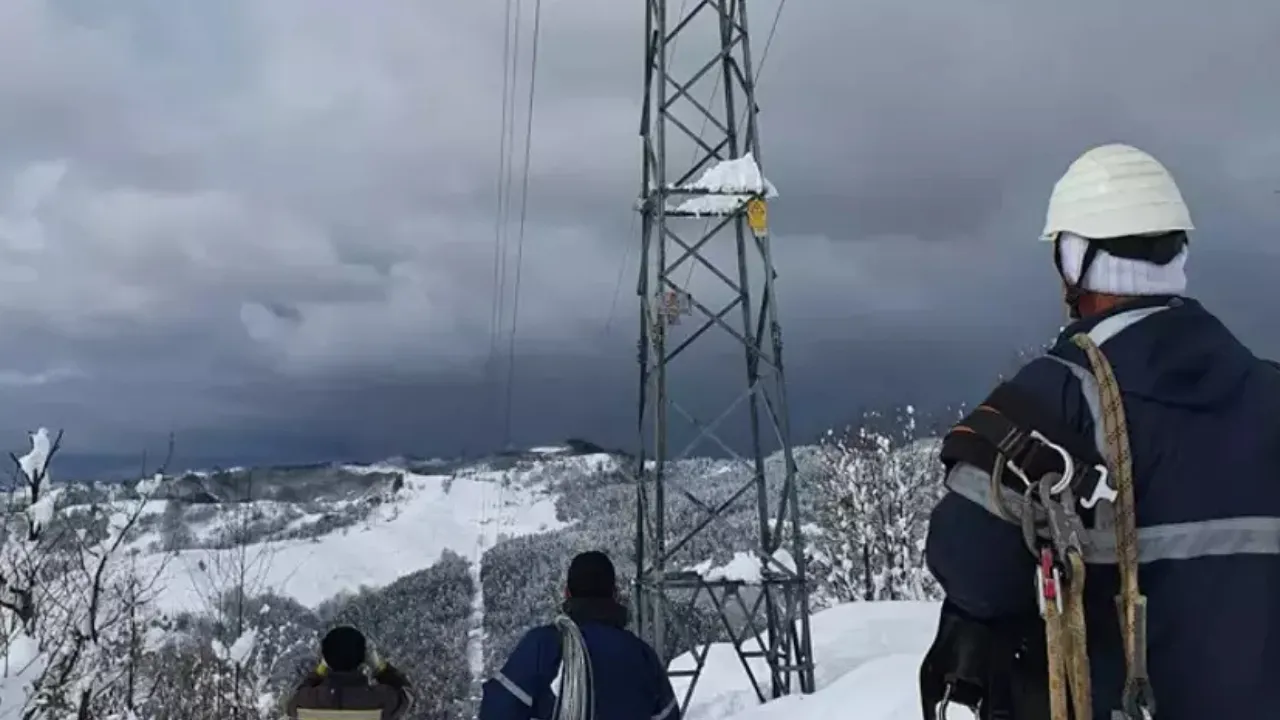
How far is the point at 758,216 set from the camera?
13.3 meters

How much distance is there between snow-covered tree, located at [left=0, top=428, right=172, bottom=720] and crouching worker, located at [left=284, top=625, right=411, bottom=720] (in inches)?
57.8

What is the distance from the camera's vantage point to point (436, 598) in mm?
99000

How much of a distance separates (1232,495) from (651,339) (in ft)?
Result: 37.8

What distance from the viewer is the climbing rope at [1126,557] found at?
1916mm

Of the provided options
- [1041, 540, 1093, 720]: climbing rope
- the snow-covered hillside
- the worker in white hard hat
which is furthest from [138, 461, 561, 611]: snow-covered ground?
[1041, 540, 1093, 720]: climbing rope

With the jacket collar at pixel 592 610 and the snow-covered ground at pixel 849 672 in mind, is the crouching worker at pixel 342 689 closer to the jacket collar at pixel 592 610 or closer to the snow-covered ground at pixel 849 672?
the jacket collar at pixel 592 610

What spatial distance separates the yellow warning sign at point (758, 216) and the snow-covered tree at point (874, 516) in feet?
107

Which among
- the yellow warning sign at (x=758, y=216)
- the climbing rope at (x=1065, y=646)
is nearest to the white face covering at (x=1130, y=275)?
the climbing rope at (x=1065, y=646)

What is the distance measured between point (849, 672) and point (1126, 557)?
12.5m

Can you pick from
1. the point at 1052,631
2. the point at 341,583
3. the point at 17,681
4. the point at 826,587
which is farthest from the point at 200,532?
the point at 1052,631

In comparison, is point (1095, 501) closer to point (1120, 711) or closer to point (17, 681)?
point (1120, 711)

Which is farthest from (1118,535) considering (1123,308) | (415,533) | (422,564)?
(415,533)

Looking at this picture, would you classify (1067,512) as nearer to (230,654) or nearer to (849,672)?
(849,672)

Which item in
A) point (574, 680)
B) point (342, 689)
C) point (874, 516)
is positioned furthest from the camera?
point (874, 516)
